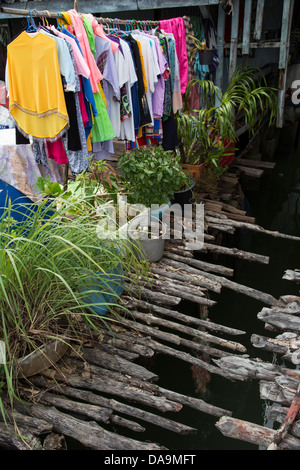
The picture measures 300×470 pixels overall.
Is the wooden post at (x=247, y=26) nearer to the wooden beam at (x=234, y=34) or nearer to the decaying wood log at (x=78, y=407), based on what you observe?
the wooden beam at (x=234, y=34)

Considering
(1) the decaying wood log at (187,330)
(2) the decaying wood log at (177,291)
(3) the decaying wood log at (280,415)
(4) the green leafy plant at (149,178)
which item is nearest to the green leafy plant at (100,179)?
(4) the green leafy plant at (149,178)

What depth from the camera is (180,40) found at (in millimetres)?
4996

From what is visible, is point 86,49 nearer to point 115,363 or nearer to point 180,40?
point 180,40

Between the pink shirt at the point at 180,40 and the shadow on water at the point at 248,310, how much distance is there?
8.48 ft

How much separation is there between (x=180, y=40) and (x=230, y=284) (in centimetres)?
305

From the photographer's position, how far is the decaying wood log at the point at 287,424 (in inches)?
84.3

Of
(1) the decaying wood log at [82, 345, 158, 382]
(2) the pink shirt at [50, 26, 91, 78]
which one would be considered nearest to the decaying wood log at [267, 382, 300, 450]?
(1) the decaying wood log at [82, 345, 158, 382]

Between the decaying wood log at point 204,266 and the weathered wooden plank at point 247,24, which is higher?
the weathered wooden plank at point 247,24

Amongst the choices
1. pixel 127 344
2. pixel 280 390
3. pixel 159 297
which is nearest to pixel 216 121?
pixel 159 297

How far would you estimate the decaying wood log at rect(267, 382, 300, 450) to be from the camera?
2.14m

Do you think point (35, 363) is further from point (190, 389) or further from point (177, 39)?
point (177, 39)

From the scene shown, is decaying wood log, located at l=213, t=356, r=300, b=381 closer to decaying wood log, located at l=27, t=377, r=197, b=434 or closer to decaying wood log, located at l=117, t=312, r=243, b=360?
decaying wood log, located at l=117, t=312, r=243, b=360

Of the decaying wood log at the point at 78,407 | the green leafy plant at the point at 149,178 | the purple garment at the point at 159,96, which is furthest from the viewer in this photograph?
the purple garment at the point at 159,96

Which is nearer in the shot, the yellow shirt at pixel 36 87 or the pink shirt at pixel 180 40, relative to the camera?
the yellow shirt at pixel 36 87
